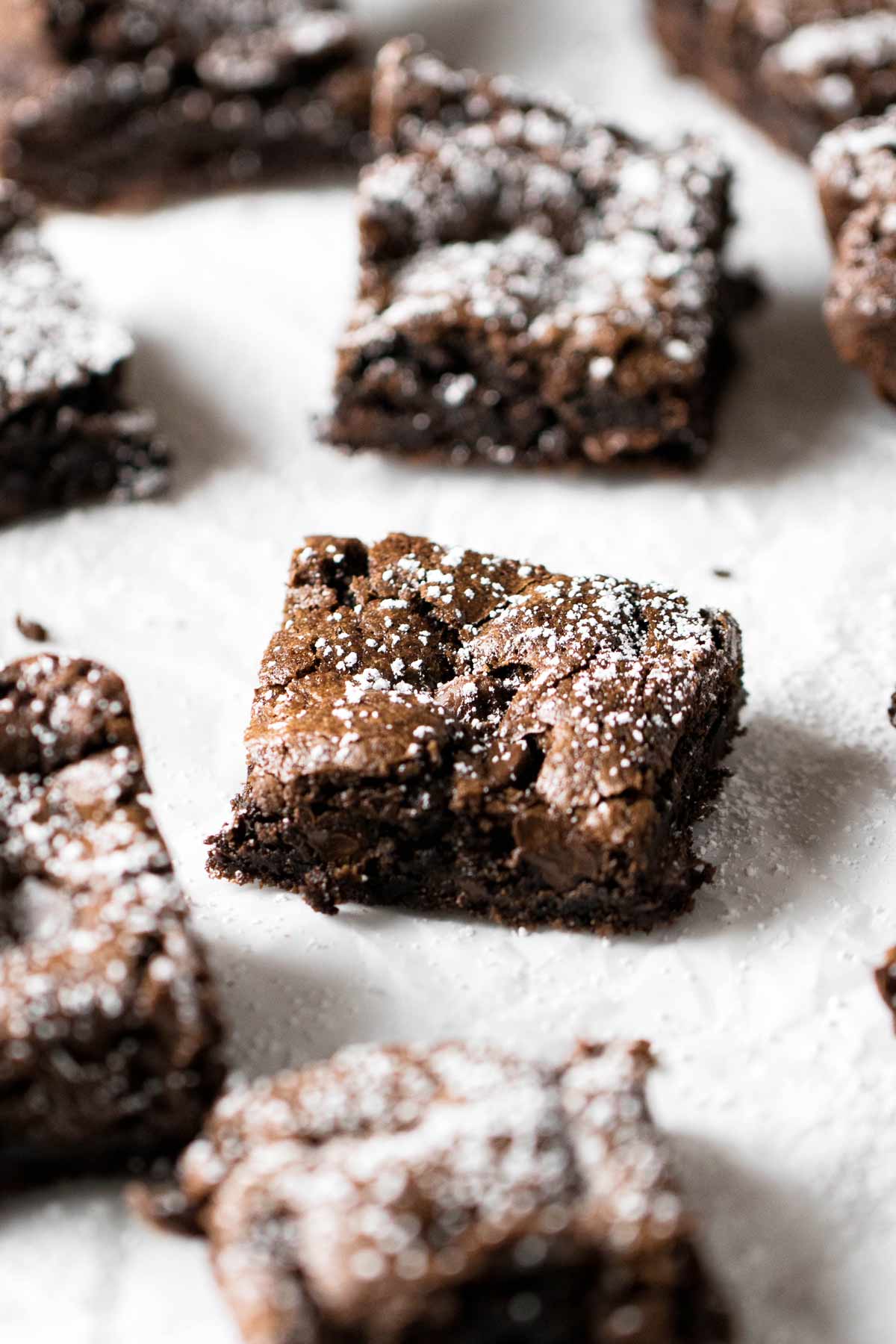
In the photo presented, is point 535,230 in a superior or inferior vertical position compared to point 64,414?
superior

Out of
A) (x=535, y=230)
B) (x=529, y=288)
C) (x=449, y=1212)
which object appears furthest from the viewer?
(x=535, y=230)

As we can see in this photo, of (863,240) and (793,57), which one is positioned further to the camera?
(793,57)

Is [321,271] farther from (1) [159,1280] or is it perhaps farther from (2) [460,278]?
(1) [159,1280]

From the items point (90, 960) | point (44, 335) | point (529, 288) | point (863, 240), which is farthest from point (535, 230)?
point (90, 960)

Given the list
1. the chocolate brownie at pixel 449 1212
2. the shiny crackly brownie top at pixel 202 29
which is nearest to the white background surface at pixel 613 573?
the chocolate brownie at pixel 449 1212

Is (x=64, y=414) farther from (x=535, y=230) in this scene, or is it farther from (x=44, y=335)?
(x=535, y=230)

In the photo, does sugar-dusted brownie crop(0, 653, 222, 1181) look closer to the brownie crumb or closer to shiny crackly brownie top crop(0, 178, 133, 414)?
the brownie crumb

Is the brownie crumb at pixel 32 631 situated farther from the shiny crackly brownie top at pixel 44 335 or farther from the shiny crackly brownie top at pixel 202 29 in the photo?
the shiny crackly brownie top at pixel 202 29
